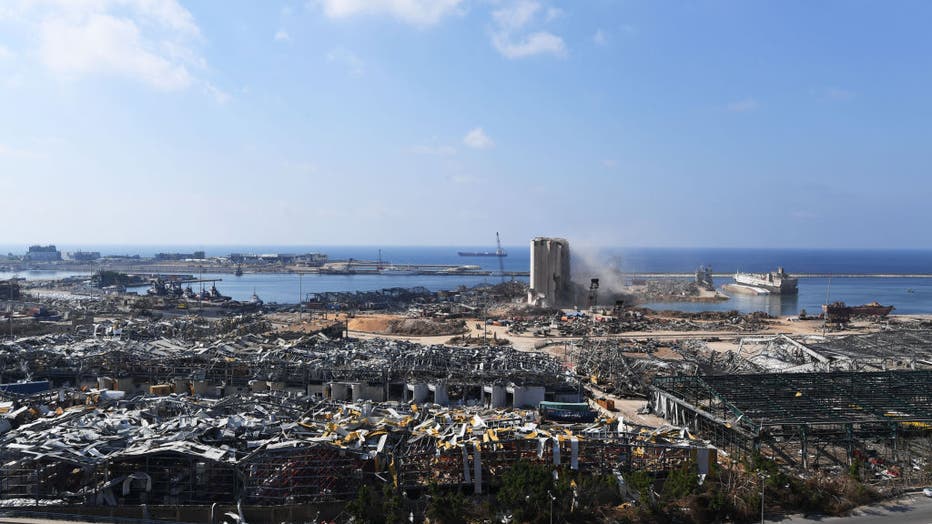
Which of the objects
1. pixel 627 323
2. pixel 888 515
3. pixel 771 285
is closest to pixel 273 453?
pixel 888 515

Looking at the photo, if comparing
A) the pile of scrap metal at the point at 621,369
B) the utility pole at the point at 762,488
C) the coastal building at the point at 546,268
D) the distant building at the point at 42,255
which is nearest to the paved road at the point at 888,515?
the utility pole at the point at 762,488

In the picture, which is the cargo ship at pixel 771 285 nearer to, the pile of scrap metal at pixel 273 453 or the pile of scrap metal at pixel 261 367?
the pile of scrap metal at pixel 261 367

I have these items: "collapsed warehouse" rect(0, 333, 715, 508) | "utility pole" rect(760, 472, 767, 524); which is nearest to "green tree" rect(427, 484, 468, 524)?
"collapsed warehouse" rect(0, 333, 715, 508)

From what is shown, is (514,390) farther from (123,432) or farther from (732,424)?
(123,432)

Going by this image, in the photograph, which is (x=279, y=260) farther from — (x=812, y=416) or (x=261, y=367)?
(x=812, y=416)

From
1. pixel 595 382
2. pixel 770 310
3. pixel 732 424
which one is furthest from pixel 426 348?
pixel 770 310
